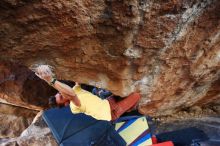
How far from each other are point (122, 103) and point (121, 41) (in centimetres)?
81

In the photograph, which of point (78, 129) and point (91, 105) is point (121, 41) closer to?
point (91, 105)

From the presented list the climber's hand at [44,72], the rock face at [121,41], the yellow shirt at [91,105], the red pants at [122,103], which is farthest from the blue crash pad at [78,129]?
the climber's hand at [44,72]

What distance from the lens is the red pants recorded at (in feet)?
8.41

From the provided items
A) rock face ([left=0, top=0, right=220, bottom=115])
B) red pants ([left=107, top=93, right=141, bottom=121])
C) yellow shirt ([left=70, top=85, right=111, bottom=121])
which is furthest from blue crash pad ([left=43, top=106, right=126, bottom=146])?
rock face ([left=0, top=0, right=220, bottom=115])

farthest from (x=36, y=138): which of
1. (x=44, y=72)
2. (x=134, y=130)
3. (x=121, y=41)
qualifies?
(x=121, y=41)

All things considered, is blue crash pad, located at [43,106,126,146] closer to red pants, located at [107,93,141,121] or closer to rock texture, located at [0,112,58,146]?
rock texture, located at [0,112,58,146]

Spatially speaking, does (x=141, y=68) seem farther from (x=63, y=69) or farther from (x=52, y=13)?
(x=52, y=13)

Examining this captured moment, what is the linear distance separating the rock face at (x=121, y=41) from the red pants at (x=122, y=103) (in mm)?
75

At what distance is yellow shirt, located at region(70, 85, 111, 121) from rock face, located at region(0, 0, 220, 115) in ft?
0.52

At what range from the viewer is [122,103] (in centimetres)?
265

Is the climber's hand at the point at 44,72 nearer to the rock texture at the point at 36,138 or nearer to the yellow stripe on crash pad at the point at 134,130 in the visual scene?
the rock texture at the point at 36,138

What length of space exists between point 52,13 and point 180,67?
110 cm

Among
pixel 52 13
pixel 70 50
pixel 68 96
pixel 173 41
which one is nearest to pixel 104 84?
A: pixel 68 96

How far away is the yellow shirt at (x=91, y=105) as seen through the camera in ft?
8.13
